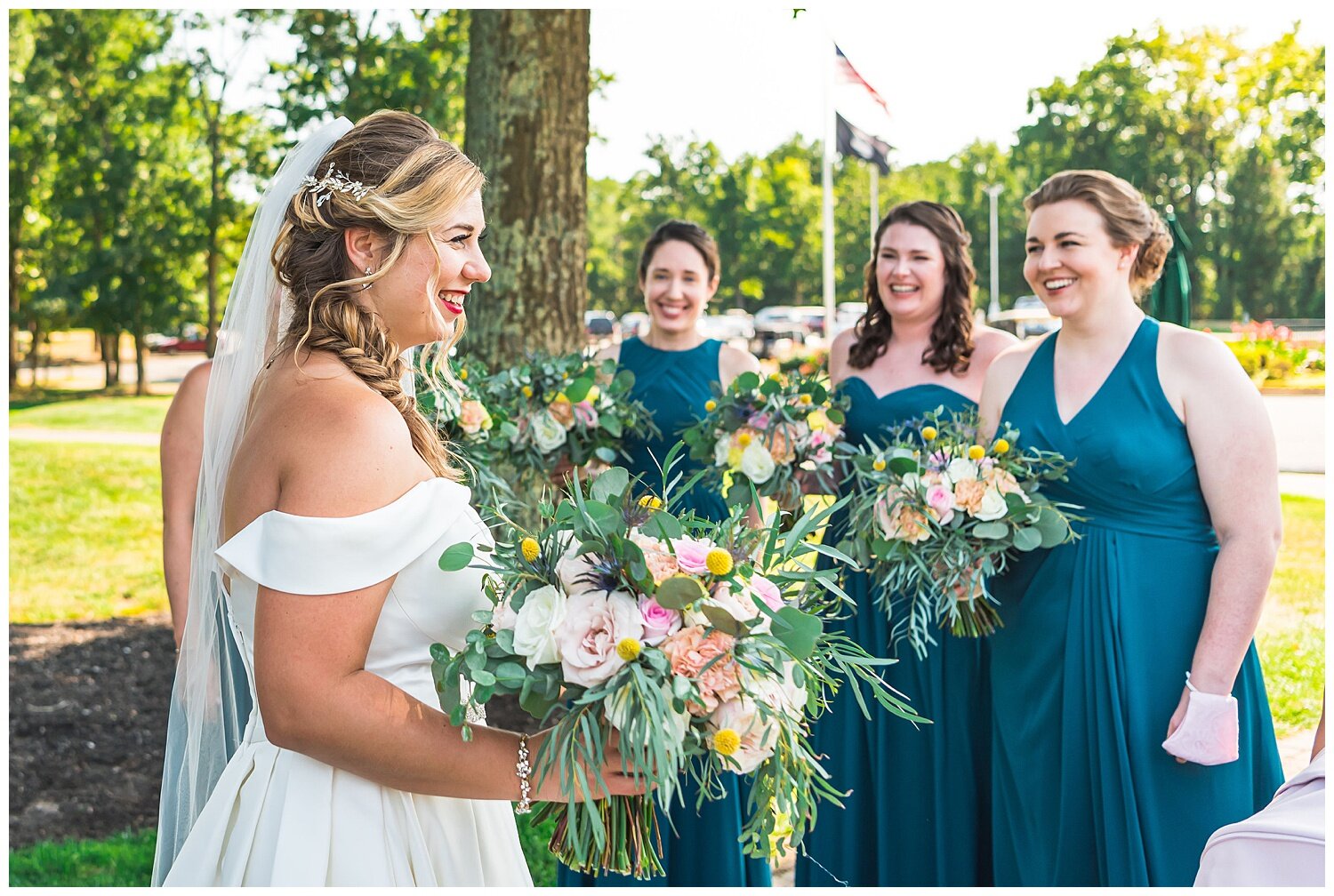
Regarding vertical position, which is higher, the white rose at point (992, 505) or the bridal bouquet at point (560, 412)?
the bridal bouquet at point (560, 412)

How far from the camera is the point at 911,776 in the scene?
437 cm

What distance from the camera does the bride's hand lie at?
198 centimetres

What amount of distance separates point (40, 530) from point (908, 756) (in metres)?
13.1

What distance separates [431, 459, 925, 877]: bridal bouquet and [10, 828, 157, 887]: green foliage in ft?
11.3

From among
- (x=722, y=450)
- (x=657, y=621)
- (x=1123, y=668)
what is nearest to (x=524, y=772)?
(x=657, y=621)

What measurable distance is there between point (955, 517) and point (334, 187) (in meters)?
2.28

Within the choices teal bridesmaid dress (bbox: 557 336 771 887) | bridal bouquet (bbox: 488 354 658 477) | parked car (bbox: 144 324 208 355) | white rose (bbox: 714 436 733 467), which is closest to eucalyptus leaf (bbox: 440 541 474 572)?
teal bridesmaid dress (bbox: 557 336 771 887)

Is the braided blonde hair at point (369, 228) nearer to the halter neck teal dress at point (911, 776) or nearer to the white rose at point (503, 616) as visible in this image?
the white rose at point (503, 616)

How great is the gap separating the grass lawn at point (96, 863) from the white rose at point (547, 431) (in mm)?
1595

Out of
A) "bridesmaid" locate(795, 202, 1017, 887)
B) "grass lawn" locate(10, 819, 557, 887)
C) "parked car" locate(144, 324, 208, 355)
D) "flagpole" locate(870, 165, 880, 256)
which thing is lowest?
"grass lawn" locate(10, 819, 557, 887)

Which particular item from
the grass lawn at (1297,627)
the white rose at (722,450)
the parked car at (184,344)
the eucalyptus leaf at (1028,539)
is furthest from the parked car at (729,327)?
the eucalyptus leaf at (1028,539)

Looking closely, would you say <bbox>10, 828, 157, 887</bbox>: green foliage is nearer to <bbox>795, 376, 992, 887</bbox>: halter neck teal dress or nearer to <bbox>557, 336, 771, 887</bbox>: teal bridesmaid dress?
<bbox>557, 336, 771, 887</bbox>: teal bridesmaid dress

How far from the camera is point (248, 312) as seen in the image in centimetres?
262

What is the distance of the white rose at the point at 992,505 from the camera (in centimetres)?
362
